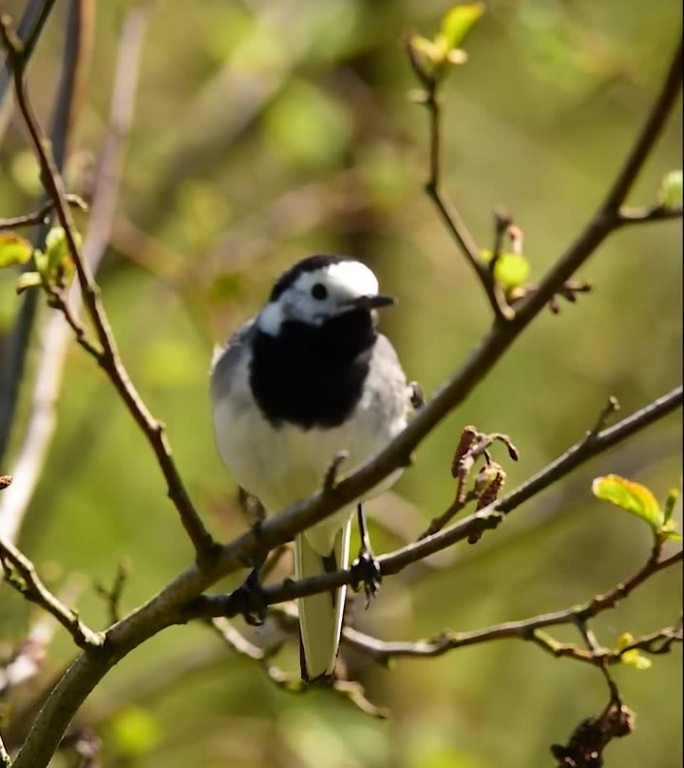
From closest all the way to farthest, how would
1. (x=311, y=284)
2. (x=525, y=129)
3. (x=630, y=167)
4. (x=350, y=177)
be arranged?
(x=630, y=167)
(x=311, y=284)
(x=350, y=177)
(x=525, y=129)

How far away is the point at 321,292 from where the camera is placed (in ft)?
9.70

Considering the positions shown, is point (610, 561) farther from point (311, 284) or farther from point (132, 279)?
point (311, 284)

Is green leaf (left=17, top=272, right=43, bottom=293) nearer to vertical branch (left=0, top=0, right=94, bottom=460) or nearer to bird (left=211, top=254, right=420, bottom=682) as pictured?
bird (left=211, top=254, right=420, bottom=682)

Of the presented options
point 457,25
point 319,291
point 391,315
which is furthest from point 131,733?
point 391,315

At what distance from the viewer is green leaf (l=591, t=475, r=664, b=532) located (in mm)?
2320

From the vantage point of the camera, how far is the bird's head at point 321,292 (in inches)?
114

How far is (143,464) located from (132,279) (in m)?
1.02

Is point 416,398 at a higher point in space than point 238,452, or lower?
higher

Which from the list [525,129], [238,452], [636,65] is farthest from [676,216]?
[525,129]

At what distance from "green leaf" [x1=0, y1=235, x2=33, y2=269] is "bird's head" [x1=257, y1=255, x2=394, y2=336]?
0.72 meters

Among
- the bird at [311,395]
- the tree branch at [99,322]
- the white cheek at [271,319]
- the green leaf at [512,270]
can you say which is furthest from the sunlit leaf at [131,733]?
the green leaf at [512,270]

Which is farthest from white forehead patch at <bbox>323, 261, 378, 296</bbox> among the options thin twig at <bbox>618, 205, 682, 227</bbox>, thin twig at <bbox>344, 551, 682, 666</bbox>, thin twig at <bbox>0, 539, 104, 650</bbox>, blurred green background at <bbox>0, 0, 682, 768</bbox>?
blurred green background at <bbox>0, 0, 682, 768</bbox>

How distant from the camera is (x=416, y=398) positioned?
119 inches

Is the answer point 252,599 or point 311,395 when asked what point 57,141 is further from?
point 252,599
